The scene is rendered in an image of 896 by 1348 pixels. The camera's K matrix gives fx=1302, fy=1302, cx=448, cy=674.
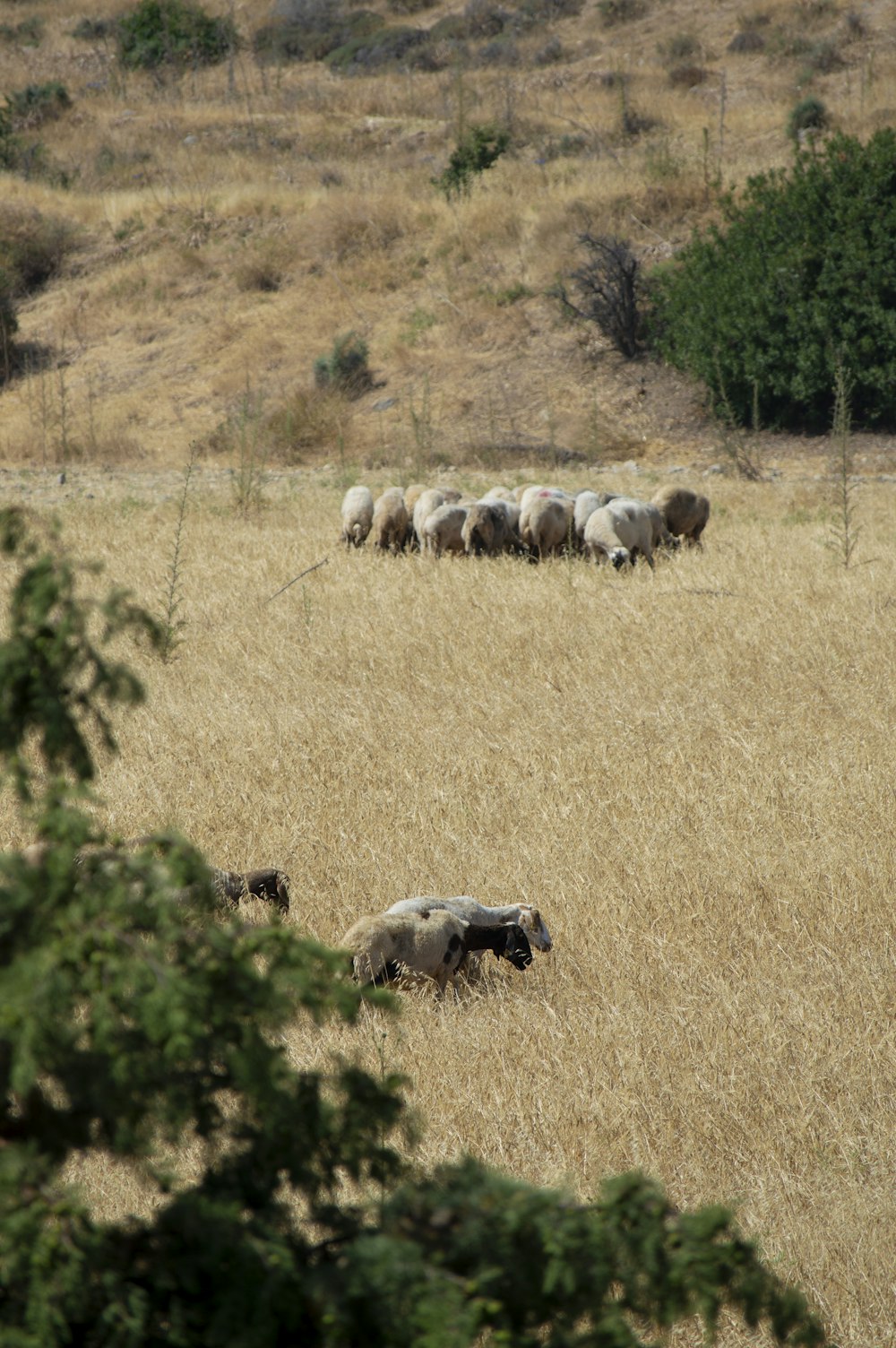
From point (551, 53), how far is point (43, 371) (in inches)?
936

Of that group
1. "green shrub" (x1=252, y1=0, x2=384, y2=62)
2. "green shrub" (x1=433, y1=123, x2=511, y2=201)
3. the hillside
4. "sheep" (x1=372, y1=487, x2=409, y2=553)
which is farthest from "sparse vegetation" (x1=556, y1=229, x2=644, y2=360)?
"green shrub" (x1=252, y1=0, x2=384, y2=62)

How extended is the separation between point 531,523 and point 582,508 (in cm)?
56

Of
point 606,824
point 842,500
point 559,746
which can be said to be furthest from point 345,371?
point 606,824

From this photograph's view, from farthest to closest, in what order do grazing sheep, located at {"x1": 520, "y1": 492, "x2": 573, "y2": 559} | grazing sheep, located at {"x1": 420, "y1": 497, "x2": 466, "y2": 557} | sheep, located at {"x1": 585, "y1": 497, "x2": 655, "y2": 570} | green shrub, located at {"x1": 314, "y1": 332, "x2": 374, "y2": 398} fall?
green shrub, located at {"x1": 314, "y1": 332, "x2": 374, "y2": 398}, grazing sheep, located at {"x1": 420, "y1": 497, "x2": 466, "y2": 557}, grazing sheep, located at {"x1": 520, "y1": 492, "x2": 573, "y2": 559}, sheep, located at {"x1": 585, "y1": 497, "x2": 655, "y2": 570}

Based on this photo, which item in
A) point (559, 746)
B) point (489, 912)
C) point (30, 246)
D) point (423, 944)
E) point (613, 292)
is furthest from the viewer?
point (30, 246)

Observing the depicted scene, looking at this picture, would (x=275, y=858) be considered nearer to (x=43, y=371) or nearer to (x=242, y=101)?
(x=43, y=371)

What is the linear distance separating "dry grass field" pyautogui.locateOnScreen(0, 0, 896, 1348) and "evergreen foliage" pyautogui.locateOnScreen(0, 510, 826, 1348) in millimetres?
923

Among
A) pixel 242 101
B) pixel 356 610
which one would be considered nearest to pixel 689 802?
pixel 356 610

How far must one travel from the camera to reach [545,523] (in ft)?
35.9

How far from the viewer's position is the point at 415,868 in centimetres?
503

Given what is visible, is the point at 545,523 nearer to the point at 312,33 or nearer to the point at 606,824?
the point at 606,824

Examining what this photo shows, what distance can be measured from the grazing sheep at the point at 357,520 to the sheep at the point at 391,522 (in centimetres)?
12

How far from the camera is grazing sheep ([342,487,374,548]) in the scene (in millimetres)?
11680

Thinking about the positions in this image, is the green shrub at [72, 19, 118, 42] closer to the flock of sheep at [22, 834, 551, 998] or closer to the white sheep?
the white sheep
